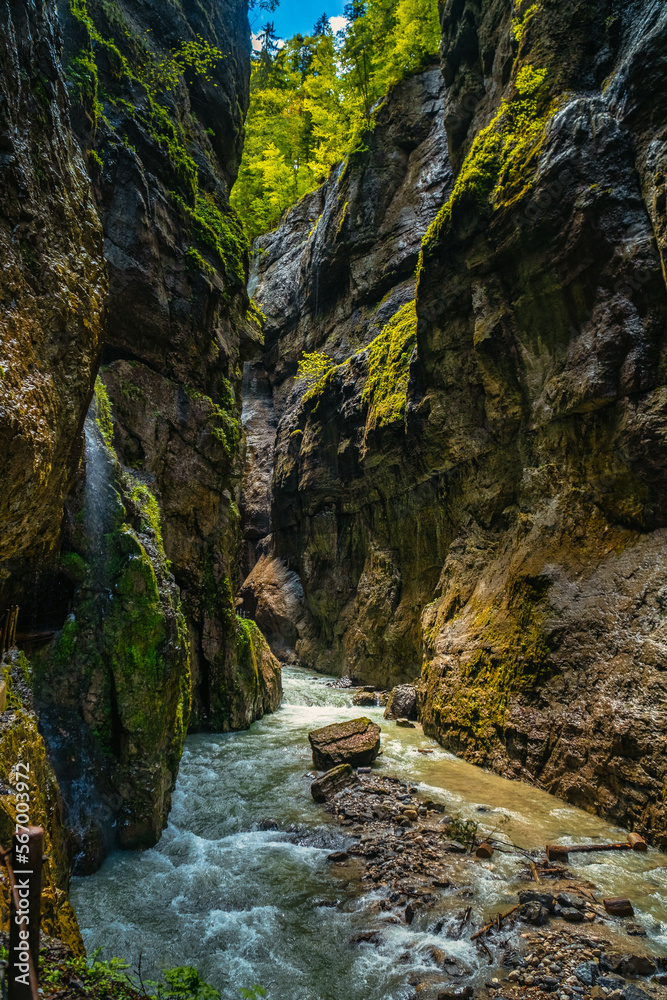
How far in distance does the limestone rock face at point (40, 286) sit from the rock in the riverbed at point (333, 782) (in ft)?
17.3

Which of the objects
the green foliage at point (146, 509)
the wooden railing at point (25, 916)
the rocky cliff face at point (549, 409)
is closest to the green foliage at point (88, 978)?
the wooden railing at point (25, 916)

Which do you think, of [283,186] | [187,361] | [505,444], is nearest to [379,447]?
[505,444]

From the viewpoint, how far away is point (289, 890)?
5371 millimetres

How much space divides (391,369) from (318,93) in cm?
1957

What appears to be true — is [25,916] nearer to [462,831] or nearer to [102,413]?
[462,831]

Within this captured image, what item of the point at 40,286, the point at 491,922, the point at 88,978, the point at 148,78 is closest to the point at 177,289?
the point at 148,78

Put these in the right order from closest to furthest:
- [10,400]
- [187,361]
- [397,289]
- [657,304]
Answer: [10,400]
[657,304]
[187,361]
[397,289]

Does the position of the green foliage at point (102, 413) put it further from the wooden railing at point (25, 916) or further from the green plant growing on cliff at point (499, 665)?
the green plant growing on cliff at point (499, 665)

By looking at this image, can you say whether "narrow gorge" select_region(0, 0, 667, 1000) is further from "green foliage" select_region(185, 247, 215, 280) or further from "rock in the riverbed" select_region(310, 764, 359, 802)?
"rock in the riverbed" select_region(310, 764, 359, 802)

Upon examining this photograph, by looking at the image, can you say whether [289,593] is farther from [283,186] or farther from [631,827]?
[283,186]

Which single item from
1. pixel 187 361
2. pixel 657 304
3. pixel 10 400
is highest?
pixel 187 361

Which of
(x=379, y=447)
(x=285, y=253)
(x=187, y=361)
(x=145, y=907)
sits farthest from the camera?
(x=285, y=253)

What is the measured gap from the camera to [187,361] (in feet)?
38.0

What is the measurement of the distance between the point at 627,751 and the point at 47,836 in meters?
6.34
